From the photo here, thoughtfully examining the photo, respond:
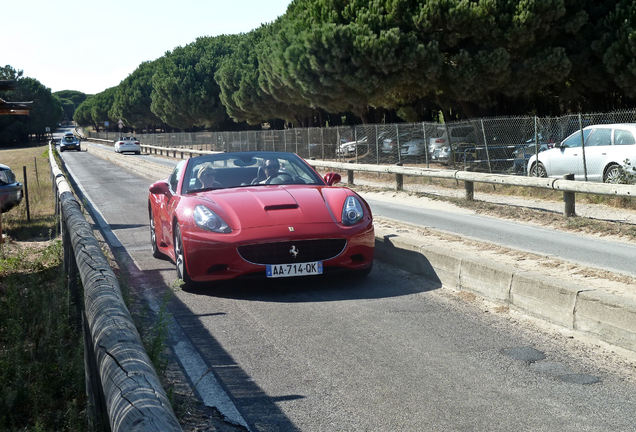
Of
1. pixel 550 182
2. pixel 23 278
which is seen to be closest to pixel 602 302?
pixel 23 278

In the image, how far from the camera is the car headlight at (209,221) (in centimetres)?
775

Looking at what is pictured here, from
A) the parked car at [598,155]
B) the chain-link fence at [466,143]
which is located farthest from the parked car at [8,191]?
the chain-link fence at [466,143]

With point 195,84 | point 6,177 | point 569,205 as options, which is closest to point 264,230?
point 569,205

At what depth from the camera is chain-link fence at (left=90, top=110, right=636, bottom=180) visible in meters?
20.6

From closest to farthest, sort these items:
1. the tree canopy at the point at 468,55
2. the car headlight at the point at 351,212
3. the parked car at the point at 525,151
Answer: the car headlight at the point at 351,212, the parked car at the point at 525,151, the tree canopy at the point at 468,55

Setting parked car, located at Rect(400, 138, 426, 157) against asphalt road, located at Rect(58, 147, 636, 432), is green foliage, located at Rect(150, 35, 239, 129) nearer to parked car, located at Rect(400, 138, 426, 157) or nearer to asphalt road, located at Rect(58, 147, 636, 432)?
parked car, located at Rect(400, 138, 426, 157)

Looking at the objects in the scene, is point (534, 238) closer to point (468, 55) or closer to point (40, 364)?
point (40, 364)

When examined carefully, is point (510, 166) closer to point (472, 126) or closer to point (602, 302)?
point (472, 126)

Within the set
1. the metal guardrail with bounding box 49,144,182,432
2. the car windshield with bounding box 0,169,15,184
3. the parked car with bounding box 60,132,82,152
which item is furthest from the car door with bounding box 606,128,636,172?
the parked car with bounding box 60,132,82,152

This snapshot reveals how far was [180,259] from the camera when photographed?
811 cm

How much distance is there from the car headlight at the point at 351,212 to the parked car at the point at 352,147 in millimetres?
22738

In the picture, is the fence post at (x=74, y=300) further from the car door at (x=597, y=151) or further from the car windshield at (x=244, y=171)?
the car door at (x=597, y=151)

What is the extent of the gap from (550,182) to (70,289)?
33.0 ft

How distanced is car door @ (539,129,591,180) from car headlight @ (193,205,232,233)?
43.3ft
